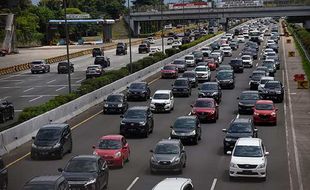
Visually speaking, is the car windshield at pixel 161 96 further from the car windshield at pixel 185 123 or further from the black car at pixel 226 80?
the black car at pixel 226 80

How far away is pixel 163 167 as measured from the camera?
26.0m

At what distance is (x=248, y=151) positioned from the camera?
85.4ft

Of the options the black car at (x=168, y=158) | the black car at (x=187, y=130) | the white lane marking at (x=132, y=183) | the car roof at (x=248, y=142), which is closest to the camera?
the white lane marking at (x=132, y=183)

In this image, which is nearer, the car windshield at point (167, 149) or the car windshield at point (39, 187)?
the car windshield at point (39, 187)

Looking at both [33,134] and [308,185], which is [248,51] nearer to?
[33,134]

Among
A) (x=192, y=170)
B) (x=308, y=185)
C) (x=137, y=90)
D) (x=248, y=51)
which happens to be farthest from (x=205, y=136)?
(x=248, y=51)

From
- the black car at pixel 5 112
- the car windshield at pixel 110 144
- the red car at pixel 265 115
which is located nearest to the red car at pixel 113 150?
the car windshield at pixel 110 144

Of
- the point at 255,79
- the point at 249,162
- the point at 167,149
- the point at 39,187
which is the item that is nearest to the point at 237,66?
the point at 255,79

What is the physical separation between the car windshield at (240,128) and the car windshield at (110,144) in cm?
614

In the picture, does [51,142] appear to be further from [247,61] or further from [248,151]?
[247,61]

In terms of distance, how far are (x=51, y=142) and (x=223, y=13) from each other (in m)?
130

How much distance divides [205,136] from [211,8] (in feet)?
410

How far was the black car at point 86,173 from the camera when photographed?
2197cm

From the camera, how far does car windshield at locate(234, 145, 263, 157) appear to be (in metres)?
25.8
